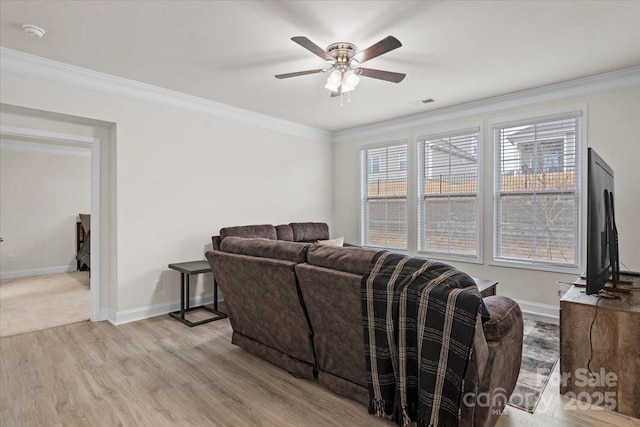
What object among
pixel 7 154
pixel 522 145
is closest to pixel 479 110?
pixel 522 145

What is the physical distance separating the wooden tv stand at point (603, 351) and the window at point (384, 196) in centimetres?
310

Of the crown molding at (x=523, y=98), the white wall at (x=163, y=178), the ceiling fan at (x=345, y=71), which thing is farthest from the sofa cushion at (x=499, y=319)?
the white wall at (x=163, y=178)

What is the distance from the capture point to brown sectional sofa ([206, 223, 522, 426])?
5.71 ft

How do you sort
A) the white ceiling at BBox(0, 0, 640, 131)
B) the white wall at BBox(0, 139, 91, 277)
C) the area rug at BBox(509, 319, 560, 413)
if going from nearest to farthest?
the area rug at BBox(509, 319, 560, 413)
the white ceiling at BBox(0, 0, 640, 131)
the white wall at BBox(0, 139, 91, 277)

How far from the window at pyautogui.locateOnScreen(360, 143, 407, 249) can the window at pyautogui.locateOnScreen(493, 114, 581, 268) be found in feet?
4.63

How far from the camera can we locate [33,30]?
103 inches

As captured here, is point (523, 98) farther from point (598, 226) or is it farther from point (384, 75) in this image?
point (598, 226)

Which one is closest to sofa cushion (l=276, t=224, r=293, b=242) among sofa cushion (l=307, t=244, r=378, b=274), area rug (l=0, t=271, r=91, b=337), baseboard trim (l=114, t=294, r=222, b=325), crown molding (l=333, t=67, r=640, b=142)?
baseboard trim (l=114, t=294, r=222, b=325)

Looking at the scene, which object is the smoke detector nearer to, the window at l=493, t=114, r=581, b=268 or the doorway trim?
the doorway trim

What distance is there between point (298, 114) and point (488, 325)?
13.4ft

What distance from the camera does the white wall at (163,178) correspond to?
3570mm

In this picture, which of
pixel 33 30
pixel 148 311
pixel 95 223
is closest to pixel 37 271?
pixel 95 223

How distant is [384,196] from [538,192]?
7.23ft

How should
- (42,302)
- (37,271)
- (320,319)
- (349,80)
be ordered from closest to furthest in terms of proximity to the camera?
1. (320,319)
2. (349,80)
3. (42,302)
4. (37,271)
